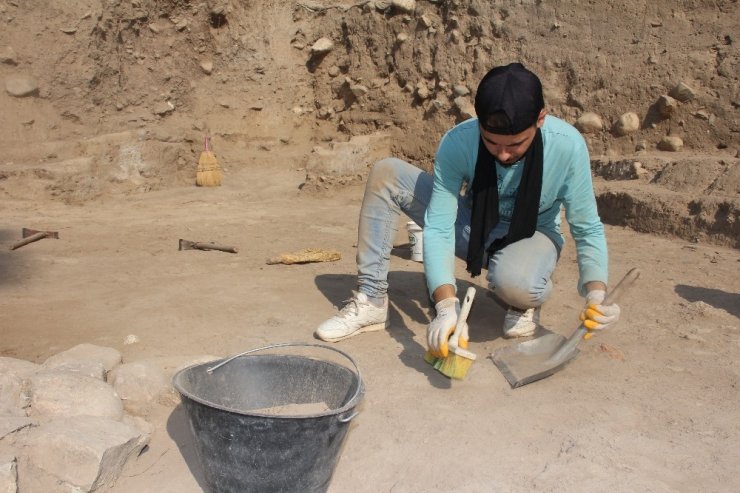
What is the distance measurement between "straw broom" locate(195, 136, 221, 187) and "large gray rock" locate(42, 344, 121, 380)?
499 centimetres

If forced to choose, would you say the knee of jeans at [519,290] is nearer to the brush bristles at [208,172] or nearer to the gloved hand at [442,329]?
the gloved hand at [442,329]

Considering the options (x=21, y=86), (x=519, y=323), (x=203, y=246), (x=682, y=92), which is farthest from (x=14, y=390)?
(x=21, y=86)

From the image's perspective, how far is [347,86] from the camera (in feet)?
28.3

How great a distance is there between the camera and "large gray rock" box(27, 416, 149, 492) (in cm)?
197

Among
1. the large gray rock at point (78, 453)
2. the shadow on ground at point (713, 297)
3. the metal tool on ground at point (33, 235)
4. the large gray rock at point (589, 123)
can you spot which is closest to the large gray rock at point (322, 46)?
the large gray rock at point (589, 123)

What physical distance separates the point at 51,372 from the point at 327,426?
3.64 ft

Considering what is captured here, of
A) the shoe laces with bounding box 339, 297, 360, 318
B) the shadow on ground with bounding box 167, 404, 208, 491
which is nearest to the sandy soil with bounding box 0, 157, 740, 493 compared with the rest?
the shadow on ground with bounding box 167, 404, 208, 491

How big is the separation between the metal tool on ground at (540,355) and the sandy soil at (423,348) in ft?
0.15

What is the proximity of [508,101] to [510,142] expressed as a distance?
180mm

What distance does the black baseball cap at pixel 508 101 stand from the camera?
7.70 ft

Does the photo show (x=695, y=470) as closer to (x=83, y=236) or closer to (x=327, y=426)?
(x=327, y=426)

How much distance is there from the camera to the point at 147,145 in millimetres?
7531

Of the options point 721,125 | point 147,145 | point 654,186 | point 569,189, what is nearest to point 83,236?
point 147,145

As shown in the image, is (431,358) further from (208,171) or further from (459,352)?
(208,171)
